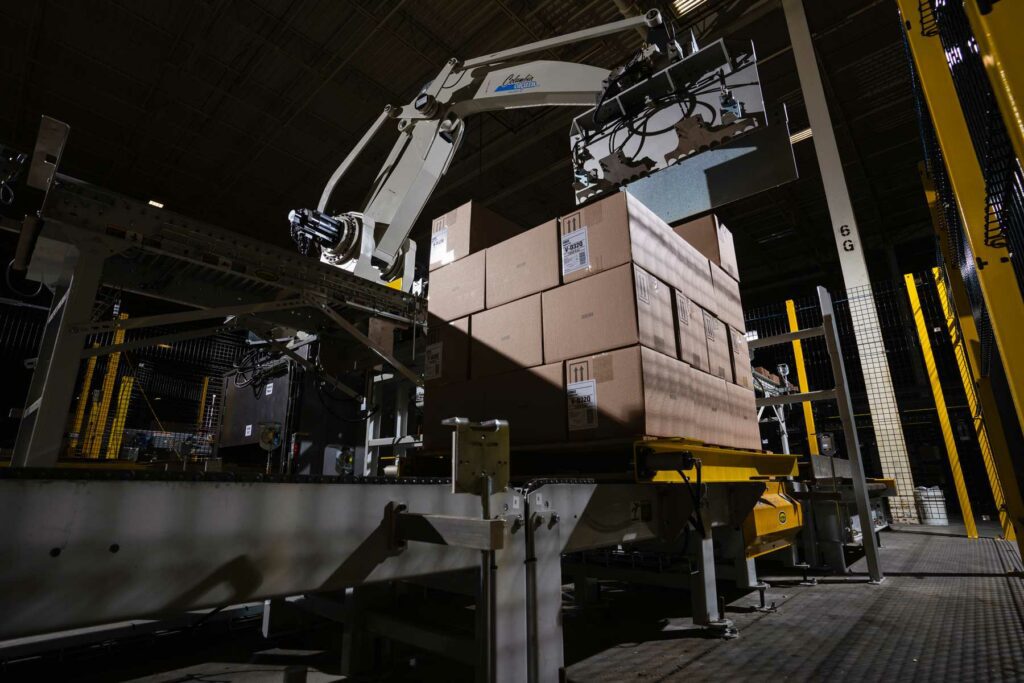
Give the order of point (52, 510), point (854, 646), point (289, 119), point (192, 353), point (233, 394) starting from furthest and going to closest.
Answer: point (192, 353)
point (289, 119)
point (233, 394)
point (854, 646)
point (52, 510)

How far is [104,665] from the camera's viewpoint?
6.53 ft

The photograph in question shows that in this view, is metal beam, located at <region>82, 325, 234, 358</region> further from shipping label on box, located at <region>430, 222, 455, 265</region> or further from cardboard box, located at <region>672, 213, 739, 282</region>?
cardboard box, located at <region>672, 213, 739, 282</region>

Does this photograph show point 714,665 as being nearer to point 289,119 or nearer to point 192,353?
point 289,119

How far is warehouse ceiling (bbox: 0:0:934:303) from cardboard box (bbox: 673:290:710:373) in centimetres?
509

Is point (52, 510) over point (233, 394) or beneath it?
beneath

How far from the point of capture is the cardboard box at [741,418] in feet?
8.52

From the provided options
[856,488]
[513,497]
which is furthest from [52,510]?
[856,488]

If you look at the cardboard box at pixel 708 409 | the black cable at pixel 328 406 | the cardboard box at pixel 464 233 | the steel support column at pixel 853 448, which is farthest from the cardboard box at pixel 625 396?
the black cable at pixel 328 406

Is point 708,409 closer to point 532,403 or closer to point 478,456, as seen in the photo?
point 532,403

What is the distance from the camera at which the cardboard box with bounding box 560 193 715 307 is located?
2020mm

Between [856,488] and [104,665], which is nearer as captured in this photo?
[104,665]

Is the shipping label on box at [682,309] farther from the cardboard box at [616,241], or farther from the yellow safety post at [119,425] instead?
the yellow safety post at [119,425]

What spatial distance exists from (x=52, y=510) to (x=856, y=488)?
4.19 meters

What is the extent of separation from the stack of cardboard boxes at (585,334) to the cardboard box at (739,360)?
2 cm
